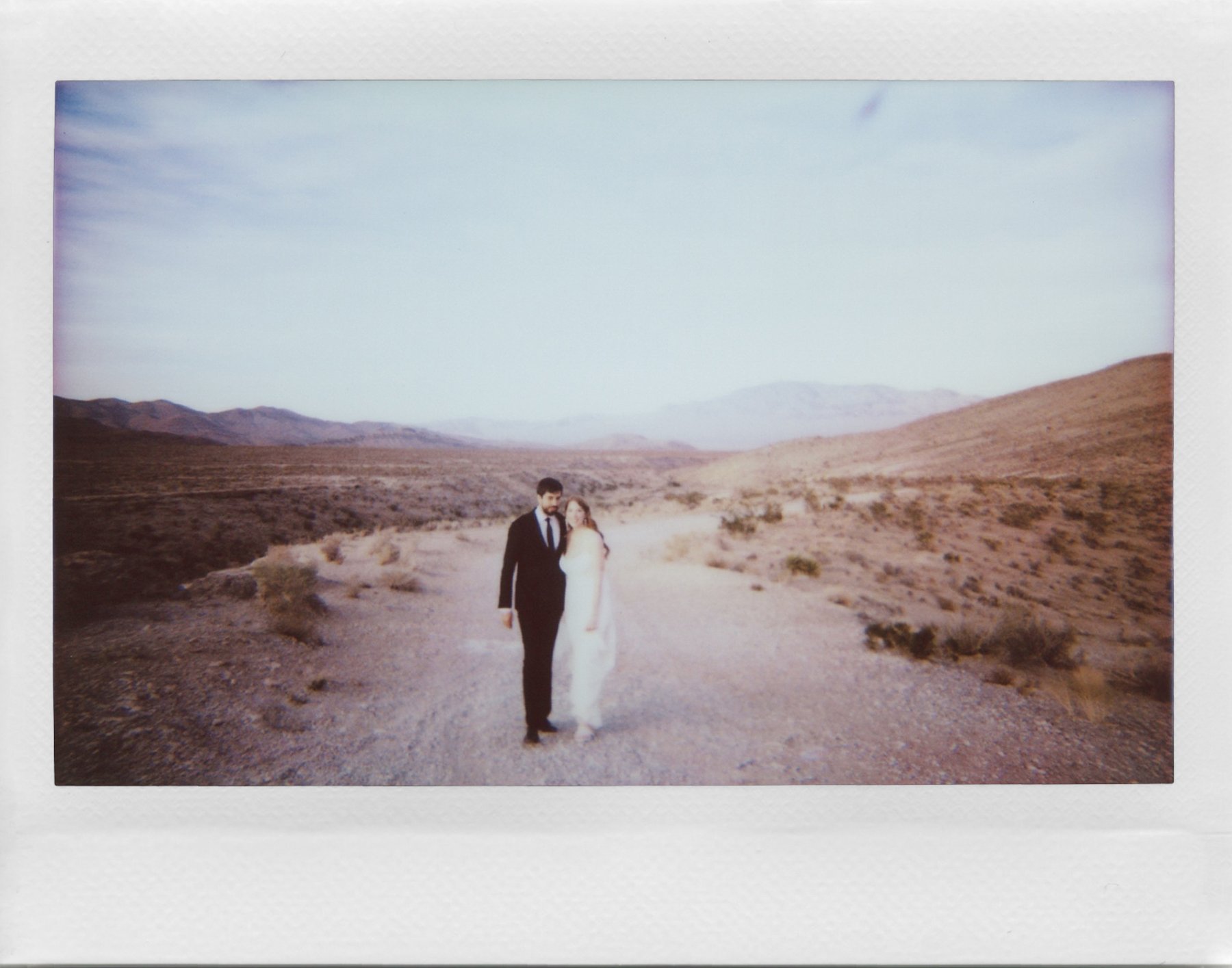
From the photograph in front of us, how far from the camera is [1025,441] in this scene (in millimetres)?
5555

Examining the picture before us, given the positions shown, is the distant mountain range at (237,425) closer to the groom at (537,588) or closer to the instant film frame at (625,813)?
the instant film frame at (625,813)

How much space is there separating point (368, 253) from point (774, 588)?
12.5 ft

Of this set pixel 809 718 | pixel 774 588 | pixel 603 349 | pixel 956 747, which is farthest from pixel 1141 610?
pixel 603 349

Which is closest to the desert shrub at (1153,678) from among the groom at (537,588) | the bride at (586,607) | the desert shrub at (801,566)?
the desert shrub at (801,566)

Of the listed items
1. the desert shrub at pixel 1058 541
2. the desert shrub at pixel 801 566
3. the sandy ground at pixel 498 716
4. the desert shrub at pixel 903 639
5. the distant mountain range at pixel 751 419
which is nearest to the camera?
the sandy ground at pixel 498 716

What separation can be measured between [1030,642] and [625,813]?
253 cm

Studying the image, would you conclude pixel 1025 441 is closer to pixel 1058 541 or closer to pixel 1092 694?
pixel 1058 541

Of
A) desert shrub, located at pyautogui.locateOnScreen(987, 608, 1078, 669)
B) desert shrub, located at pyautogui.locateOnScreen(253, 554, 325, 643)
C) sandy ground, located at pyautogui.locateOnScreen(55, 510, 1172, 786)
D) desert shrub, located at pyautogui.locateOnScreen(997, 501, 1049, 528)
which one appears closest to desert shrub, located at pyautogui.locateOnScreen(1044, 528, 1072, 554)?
desert shrub, located at pyautogui.locateOnScreen(997, 501, 1049, 528)

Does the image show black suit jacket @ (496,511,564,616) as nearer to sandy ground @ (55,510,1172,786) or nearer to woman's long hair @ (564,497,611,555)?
woman's long hair @ (564,497,611,555)

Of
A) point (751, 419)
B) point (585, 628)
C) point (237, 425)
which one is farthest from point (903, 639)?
point (237, 425)

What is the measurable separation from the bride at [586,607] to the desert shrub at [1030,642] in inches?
95.9

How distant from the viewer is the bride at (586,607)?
2.83 meters

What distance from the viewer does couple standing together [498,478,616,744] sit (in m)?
2.84

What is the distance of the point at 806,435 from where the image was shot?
5191mm
